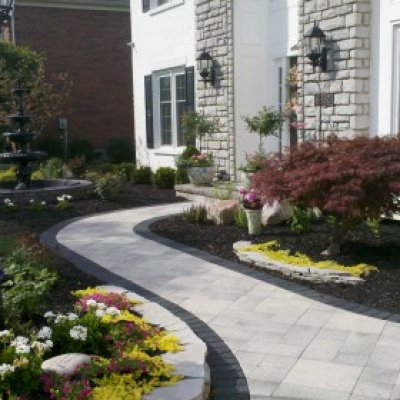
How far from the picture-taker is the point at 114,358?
3.83m

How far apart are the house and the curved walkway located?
7.55ft

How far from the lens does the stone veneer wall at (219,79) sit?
39.3 feet

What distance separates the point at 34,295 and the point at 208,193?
6.75 metres

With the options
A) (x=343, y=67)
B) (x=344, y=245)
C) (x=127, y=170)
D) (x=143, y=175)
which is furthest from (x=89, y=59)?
(x=344, y=245)

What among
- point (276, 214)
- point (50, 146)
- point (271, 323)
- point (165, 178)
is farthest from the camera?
point (50, 146)

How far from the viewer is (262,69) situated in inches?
473

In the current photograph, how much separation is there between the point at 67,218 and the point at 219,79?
4.30 metres

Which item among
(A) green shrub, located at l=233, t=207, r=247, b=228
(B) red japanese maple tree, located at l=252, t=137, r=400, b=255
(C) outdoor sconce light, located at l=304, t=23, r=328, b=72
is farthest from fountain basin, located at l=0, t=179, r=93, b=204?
(B) red japanese maple tree, located at l=252, t=137, r=400, b=255

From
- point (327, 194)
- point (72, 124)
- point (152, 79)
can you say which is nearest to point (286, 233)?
point (327, 194)

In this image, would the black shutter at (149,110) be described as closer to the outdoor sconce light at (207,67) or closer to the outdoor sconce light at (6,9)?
the outdoor sconce light at (207,67)

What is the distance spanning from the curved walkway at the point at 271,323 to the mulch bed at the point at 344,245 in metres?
0.24

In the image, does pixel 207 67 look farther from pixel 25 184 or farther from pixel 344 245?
pixel 344 245

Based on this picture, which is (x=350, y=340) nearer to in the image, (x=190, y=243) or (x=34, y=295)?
(x=34, y=295)

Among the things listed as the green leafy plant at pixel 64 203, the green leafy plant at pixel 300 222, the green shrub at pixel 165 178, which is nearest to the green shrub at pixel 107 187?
the green leafy plant at pixel 64 203
